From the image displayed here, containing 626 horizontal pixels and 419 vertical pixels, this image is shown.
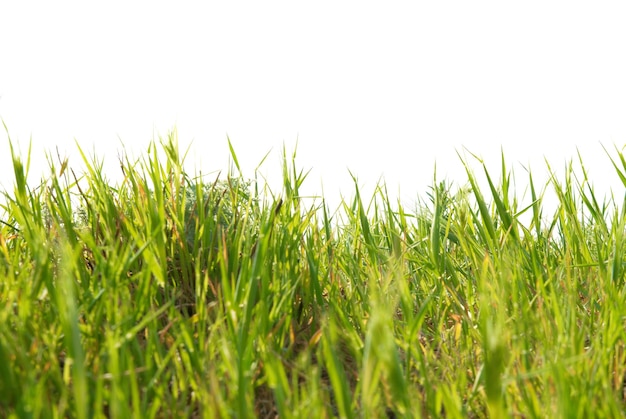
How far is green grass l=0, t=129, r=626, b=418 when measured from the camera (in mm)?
1275

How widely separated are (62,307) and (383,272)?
49.8 inches

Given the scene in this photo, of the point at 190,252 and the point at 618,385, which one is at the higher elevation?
the point at 190,252

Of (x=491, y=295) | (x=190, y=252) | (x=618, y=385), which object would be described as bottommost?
(x=618, y=385)

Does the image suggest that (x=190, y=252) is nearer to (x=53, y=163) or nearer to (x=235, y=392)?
(x=53, y=163)

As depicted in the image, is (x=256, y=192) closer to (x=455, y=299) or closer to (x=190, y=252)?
(x=190, y=252)

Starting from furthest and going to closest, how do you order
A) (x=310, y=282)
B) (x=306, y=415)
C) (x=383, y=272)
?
(x=383, y=272), (x=310, y=282), (x=306, y=415)

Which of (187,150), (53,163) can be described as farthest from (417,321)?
(53,163)

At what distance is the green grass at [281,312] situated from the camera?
1.28 metres

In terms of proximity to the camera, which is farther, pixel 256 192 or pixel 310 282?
pixel 256 192

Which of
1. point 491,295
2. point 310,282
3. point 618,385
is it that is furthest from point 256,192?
point 618,385

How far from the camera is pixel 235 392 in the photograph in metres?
1.31

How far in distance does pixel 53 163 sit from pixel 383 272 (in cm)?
115

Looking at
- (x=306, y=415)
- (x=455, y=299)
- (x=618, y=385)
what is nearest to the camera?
(x=306, y=415)

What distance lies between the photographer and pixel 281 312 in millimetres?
1835
